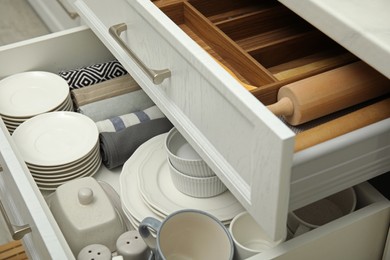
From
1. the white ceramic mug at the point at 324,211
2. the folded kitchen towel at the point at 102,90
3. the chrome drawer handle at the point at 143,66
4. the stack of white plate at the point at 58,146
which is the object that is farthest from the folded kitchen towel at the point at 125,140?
the white ceramic mug at the point at 324,211

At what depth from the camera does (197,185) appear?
107 centimetres

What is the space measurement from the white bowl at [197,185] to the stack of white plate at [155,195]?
0.01 m

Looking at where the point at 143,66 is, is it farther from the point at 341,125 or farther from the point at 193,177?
the point at 341,125

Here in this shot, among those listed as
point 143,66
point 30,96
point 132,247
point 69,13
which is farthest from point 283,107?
point 69,13

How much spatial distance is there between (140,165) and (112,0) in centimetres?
30

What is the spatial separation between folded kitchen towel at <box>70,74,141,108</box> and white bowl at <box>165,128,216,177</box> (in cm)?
23

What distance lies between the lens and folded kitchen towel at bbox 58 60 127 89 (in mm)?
1355

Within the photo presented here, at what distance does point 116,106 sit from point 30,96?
7.2 inches

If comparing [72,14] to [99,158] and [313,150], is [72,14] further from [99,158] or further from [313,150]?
[313,150]

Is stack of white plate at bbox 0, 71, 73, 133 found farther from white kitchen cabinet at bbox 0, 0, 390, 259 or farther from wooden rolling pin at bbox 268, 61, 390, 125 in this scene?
wooden rolling pin at bbox 268, 61, 390, 125

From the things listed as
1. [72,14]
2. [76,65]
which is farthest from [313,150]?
[72,14]

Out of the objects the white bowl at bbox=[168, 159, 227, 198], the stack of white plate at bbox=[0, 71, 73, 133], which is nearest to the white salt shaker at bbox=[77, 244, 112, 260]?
the white bowl at bbox=[168, 159, 227, 198]

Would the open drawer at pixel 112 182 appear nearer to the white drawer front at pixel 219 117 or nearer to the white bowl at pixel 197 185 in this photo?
the white drawer front at pixel 219 117

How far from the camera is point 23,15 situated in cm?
229
